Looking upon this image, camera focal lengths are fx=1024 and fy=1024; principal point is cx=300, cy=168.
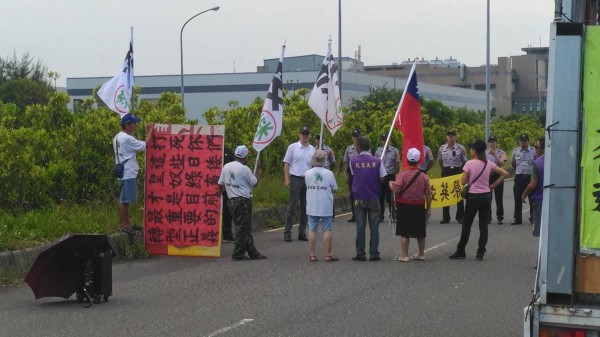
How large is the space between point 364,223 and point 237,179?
193cm

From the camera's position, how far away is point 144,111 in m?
22.2

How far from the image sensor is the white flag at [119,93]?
1945 centimetres

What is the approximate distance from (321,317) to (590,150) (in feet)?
17.3

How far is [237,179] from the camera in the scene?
14688 millimetres

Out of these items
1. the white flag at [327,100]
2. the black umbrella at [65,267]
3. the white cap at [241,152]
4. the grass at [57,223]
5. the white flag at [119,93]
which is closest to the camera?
the black umbrella at [65,267]

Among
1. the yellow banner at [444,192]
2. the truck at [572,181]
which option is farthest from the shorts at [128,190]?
the truck at [572,181]

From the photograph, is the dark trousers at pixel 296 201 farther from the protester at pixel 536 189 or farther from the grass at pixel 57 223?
the protester at pixel 536 189

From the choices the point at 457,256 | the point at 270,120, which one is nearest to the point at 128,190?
the point at 270,120

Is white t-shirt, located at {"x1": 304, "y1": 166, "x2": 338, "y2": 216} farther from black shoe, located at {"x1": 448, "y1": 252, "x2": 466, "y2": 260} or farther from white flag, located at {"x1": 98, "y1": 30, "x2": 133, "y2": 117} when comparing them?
white flag, located at {"x1": 98, "y1": 30, "x2": 133, "y2": 117}

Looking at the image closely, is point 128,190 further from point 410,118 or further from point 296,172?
point 410,118

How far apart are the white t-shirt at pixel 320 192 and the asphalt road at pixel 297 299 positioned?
742mm

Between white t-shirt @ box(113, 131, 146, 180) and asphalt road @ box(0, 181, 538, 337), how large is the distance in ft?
4.50

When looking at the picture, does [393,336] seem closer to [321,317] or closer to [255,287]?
[321,317]

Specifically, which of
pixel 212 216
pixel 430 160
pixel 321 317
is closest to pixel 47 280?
pixel 321 317
